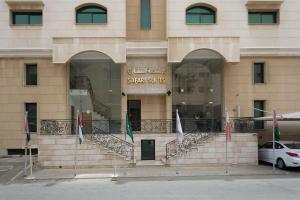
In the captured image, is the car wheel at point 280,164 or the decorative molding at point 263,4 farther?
the decorative molding at point 263,4

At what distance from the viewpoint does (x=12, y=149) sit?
86.7 feet

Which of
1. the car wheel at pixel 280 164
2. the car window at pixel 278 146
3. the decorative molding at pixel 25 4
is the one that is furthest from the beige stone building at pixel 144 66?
the car wheel at pixel 280 164

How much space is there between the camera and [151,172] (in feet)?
64.8

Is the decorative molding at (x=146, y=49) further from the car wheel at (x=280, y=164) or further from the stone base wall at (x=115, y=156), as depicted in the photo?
the car wheel at (x=280, y=164)

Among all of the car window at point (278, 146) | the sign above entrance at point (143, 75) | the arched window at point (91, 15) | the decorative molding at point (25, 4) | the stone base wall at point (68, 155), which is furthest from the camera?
the arched window at point (91, 15)

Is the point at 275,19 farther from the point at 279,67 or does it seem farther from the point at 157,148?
the point at 157,148

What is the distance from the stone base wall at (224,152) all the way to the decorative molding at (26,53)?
40.2 feet

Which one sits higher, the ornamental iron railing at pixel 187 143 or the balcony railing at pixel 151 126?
the balcony railing at pixel 151 126

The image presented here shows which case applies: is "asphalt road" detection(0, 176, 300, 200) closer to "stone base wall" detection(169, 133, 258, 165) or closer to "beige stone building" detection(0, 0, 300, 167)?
"stone base wall" detection(169, 133, 258, 165)

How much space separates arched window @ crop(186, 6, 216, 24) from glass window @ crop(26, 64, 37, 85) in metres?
12.2

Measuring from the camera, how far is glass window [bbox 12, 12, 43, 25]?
2703cm

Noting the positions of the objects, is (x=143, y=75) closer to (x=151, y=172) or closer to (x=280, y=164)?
(x=151, y=172)

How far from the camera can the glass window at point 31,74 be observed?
26.8 metres

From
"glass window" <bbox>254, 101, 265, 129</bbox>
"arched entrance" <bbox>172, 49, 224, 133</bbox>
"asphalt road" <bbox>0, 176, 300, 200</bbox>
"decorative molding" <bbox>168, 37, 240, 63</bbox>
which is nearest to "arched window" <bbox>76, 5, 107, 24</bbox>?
"decorative molding" <bbox>168, 37, 240, 63</bbox>
